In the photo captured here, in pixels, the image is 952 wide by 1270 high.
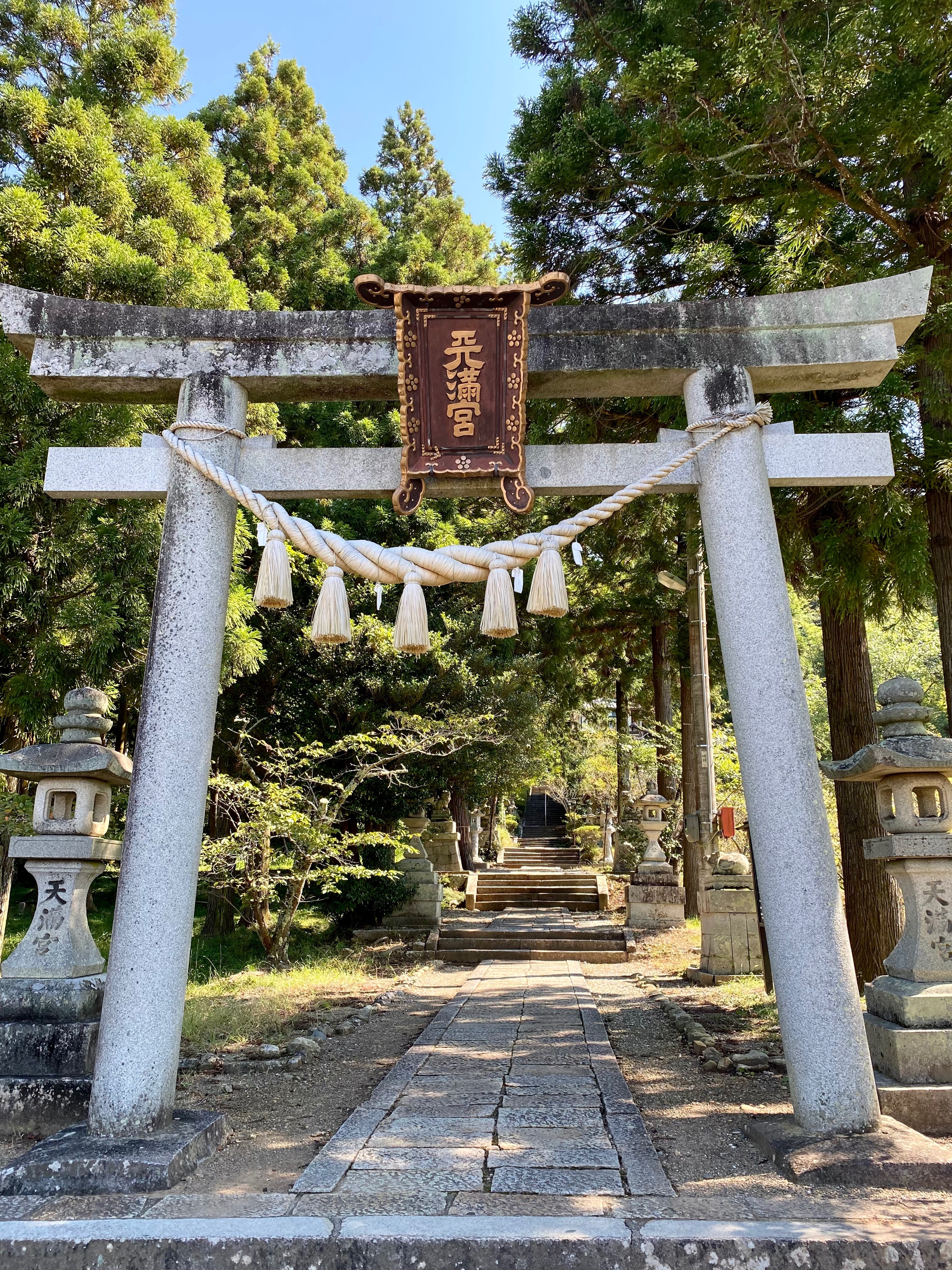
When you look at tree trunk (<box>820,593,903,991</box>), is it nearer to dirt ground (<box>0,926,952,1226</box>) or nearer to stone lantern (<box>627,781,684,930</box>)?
dirt ground (<box>0,926,952,1226</box>)

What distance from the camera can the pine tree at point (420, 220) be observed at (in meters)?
15.9

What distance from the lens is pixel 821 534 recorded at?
20.0 ft

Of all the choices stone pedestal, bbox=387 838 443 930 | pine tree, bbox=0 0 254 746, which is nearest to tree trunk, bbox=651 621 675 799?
stone pedestal, bbox=387 838 443 930

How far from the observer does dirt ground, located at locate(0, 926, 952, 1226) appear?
3.09 metres

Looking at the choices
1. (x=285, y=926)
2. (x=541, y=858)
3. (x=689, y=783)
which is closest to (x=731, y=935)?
(x=689, y=783)

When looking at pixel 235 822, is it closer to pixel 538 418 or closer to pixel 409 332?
pixel 538 418

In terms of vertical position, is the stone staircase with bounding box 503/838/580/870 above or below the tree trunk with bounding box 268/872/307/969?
above

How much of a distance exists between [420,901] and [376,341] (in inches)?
389

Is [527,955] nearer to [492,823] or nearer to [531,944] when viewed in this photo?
[531,944]

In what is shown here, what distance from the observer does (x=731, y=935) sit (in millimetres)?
9000

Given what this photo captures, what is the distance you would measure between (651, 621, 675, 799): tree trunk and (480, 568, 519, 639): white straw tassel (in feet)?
35.7

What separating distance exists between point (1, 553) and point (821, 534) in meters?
6.30

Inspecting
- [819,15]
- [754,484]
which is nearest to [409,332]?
[754,484]

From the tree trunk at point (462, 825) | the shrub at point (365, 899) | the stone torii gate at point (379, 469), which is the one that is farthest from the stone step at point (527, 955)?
the stone torii gate at point (379, 469)
